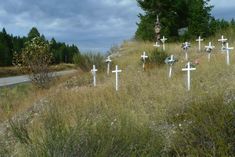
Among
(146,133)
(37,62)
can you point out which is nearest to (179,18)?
(37,62)

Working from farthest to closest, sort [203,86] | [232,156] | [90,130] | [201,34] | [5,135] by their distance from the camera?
[201,34], [203,86], [5,135], [90,130], [232,156]

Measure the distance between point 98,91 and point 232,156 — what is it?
22.9 ft

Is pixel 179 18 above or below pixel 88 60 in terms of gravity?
above

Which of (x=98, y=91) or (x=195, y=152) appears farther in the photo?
(x=98, y=91)

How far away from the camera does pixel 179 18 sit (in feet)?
95.1

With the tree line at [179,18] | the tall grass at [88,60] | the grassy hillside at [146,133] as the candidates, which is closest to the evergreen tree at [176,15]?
the tree line at [179,18]

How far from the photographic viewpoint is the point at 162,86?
39.3ft

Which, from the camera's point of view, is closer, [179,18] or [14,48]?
[179,18]

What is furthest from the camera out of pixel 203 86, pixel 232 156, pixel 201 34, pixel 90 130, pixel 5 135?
pixel 201 34

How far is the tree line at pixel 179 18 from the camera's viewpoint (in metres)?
27.7

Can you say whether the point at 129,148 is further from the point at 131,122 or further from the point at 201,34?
the point at 201,34

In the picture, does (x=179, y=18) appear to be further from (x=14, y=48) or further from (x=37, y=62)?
(x=14, y=48)

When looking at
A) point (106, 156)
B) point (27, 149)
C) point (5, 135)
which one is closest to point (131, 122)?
point (106, 156)

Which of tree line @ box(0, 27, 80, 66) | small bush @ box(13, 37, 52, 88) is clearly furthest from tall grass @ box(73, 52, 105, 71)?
tree line @ box(0, 27, 80, 66)
